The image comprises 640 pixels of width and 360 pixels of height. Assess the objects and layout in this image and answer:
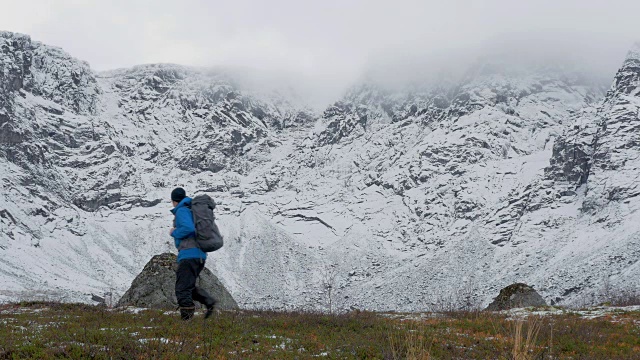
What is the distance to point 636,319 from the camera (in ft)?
52.7

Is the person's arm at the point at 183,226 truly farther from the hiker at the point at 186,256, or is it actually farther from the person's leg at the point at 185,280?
the person's leg at the point at 185,280

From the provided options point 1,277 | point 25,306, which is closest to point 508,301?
point 25,306

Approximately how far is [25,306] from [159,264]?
5.60m

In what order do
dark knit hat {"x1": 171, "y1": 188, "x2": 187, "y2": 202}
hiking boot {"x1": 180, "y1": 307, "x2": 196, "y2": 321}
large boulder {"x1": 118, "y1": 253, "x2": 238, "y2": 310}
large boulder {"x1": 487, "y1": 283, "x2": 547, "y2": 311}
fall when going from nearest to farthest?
dark knit hat {"x1": 171, "y1": 188, "x2": 187, "y2": 202}
hiking boot {"x1": 180, "y1": 307, "x2": 196, "y2": 321}
large boulder {"x1": 118, "y1": 253, "x2": 238, "y2": 310}
large boulder {"x1": 487, "y1": 283, "x2": 547, "y2": 311}

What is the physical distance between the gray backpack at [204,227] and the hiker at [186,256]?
0.37 feet

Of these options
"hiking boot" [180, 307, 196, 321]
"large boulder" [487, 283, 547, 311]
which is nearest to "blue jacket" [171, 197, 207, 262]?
"hiking boot" [180, 307, 196, 321]

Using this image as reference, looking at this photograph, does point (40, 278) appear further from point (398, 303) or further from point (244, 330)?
point (244, 330)

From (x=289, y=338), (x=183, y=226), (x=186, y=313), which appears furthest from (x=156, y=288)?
(x=289, y=338)

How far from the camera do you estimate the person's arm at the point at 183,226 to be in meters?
11.6

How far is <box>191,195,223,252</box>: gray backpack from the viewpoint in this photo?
11805 millimetres

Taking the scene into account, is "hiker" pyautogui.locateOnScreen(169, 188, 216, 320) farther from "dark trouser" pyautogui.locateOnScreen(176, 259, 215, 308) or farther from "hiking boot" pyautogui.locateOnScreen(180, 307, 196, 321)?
"hiking boot" pyautogui.locateOnScreen(180, 307, 196, 321)

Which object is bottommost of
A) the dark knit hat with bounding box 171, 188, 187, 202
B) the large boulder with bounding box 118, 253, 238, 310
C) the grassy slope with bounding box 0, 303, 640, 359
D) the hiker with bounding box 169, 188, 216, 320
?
the large boulder with bounding box 118, 253, 238, 310

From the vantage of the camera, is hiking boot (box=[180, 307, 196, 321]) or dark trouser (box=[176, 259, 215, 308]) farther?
hiking boot (box=[180, 307, 196, 321])

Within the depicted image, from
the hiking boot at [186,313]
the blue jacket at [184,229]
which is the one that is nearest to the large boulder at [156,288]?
the hiking boot at [186,313]
